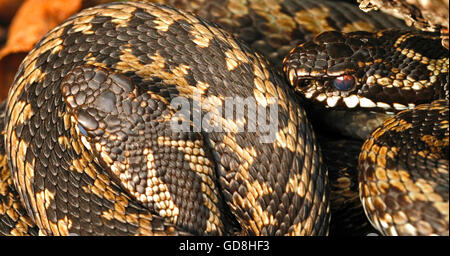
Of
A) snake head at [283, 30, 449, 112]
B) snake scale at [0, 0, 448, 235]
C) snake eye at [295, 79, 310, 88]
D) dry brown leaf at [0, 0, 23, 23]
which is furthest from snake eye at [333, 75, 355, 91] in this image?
dry brown leaf at [0, 0, 23, 23]

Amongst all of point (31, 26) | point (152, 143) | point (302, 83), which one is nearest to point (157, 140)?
point (152, 143)

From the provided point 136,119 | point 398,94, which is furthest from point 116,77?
point 398,94

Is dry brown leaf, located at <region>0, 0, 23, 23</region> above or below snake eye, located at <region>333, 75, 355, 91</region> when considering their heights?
above

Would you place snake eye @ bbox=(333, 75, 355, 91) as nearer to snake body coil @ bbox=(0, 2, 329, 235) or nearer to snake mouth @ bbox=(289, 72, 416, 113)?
snake mouth @ bbox=(289, 72, 416, 113)

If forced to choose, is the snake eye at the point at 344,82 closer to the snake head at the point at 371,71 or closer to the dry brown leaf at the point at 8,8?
the snake head at the point at 371,71

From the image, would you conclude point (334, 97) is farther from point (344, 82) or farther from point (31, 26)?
point (31, 26)
